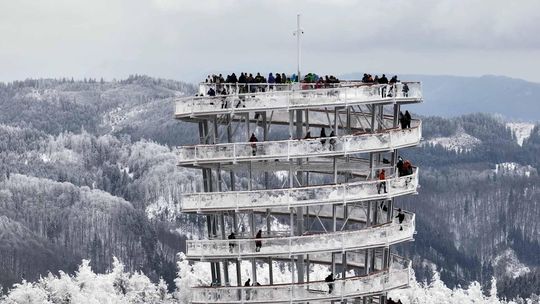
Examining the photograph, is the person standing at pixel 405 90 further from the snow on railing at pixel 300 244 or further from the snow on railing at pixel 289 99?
the snow on railing at pixel 300 244

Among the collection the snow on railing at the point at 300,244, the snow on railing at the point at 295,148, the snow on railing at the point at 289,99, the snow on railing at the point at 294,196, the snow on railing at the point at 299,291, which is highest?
the snow on railing at the point at 289,99

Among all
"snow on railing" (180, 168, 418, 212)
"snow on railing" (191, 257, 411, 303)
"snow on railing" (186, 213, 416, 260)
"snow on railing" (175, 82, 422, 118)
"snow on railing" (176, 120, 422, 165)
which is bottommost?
"snow on railing" (191, 257, 411, 303)

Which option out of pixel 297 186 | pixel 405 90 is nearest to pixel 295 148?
pixel 297 186

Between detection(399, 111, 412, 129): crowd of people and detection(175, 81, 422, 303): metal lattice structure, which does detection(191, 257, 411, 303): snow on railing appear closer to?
detection(175, 81, 422, 303): metal lattice structure

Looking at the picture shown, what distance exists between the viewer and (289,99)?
73.9 metres

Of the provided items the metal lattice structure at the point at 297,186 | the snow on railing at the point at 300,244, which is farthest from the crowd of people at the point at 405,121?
the snow on railing at the point at 300,244

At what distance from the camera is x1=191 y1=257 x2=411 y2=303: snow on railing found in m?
75.2

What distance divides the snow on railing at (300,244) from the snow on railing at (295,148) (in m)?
4.17

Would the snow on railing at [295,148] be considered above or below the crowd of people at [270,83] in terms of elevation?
below

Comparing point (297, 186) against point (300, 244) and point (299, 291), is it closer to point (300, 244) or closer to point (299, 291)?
point (300, 244)

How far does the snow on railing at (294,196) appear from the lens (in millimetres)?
73694

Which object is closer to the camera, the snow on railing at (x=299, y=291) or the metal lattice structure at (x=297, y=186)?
the metal lattice structure at (x=297, y=186)

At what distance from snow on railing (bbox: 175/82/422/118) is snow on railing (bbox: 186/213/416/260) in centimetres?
660

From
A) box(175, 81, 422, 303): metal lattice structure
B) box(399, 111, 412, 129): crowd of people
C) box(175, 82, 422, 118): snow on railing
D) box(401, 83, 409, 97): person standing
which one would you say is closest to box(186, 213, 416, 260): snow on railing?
box(175, 81, 422, 303): metal lattice structure
